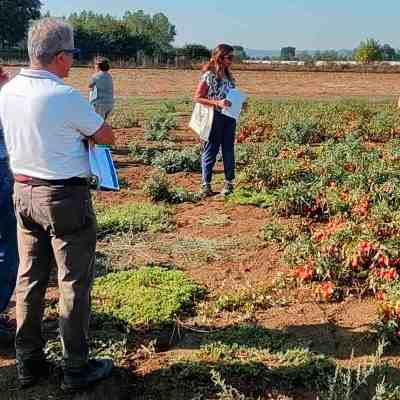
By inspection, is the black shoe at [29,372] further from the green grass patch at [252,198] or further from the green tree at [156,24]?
the green tree at [156,24]

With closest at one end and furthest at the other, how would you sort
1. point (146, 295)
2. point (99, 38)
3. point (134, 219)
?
point (146, 295)
point (134, 219)
point (99, 38)

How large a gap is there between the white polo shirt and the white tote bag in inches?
154

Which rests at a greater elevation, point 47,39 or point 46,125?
point 47,39

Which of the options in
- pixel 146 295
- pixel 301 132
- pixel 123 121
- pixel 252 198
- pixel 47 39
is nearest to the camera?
pixel 47 39

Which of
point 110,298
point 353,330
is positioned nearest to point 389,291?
point 353,330

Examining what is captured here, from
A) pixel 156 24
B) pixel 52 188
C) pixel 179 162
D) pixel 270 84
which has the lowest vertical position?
pixel 179 162

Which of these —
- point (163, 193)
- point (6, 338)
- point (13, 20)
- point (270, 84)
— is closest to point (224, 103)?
point (163, 193)

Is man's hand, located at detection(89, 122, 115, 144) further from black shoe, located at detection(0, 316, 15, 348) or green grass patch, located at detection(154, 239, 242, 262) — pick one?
green grass patch, located at detection(154, 239, 242, 262)

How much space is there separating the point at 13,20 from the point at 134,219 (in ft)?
192

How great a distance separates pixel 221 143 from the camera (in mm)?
6840

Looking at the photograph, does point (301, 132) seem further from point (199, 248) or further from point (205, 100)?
point (199, 248)

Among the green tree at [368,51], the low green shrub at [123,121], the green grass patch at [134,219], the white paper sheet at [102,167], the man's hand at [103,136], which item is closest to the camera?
the man's hand at [103,136]

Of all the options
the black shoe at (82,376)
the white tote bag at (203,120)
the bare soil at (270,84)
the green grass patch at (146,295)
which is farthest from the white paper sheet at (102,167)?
the bare soil at (270,84)

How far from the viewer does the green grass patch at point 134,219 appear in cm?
573
